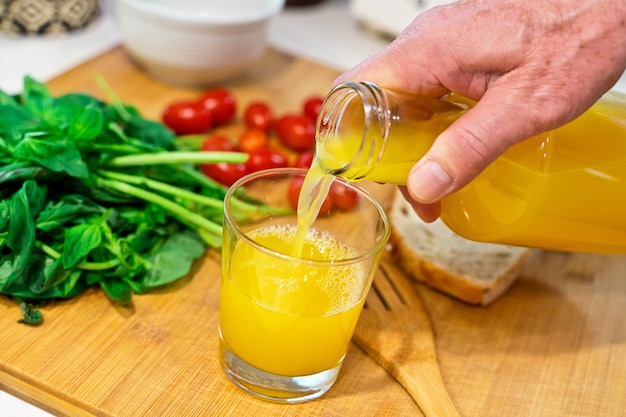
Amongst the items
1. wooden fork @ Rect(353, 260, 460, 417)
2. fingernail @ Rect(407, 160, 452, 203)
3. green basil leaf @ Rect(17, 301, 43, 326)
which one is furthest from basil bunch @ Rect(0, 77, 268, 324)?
fingernail @ Rect(407, 160, 452, 203)

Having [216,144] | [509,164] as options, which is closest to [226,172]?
[216,144]

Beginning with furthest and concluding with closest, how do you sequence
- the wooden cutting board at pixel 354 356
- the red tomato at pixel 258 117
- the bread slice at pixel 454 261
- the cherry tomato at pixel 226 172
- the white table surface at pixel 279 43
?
the white table surface at pixel 279 43 → the red tomato at pixel 258 117 → the cherry tomato at pixel 226 172 → the bread slice at pixel 454 261 → the wooden cutting board at pixel 354 356

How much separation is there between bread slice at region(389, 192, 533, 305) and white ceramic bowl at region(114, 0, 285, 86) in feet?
2.72

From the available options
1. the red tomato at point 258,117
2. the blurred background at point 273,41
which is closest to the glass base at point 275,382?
the red tomato at point 258,117

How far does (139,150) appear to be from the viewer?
1.72 meters

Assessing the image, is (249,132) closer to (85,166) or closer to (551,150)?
(85,166)

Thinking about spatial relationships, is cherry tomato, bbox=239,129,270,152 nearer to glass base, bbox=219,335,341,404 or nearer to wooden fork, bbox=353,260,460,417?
wooden fork, bbox=353,260,460,417

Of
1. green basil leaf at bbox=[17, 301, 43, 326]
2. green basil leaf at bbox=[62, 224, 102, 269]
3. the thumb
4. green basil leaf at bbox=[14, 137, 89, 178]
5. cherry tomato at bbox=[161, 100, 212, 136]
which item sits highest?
the thumb

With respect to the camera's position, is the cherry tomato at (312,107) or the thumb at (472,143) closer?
the thumb at (472,143)

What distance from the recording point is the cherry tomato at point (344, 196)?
57.1 inches

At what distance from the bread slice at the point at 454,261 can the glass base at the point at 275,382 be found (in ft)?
1.45

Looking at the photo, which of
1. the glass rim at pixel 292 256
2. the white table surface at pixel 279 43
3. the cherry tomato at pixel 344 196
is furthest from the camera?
the white table surface at pixel 279 43

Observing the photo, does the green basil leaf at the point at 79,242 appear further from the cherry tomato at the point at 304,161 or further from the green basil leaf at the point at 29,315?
the cherry tomato at the point at 304,161

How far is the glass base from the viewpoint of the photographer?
1.33m
